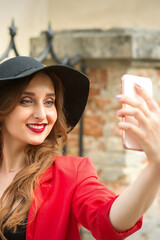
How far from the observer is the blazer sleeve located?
1493mm

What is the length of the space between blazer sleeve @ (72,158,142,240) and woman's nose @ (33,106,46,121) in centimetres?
29

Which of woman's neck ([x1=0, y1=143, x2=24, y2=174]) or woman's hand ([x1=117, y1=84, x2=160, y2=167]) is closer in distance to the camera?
woman's hand ([x1=117, y1=84, x2=160, y2=167])

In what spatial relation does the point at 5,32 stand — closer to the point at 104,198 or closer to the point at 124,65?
the point at 124,65

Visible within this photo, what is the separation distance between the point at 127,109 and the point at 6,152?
95cm

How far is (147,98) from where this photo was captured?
1350mm

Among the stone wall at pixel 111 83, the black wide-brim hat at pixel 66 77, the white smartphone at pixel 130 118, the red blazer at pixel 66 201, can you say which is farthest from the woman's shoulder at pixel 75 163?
the stone wall at pixel 111 83

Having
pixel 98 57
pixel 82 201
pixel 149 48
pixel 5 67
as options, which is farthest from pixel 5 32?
pixel 82 201

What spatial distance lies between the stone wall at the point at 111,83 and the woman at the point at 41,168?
1.51 meters

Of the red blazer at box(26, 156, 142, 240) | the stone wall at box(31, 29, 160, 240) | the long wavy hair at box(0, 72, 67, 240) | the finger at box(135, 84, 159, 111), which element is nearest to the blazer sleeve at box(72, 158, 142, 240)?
the red blazer at box(26, 156, 142, 240)

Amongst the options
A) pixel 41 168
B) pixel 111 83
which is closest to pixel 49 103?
pixel 41 168

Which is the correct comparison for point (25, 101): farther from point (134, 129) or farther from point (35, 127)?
point (134, 129)

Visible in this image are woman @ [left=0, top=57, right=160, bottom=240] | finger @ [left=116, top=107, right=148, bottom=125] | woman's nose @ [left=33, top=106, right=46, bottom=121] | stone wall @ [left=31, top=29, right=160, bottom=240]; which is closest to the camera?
finger @ [left=116, top=107, right=148, bottom=125]

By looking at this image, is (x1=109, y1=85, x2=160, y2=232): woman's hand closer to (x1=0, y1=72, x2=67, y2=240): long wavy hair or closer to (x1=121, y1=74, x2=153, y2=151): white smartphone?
(x1=121, y1=74, x2=153, y2=151): white smartphone

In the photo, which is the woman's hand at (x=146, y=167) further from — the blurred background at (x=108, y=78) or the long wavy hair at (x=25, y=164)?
the blurred background at (x=108, y=78)
